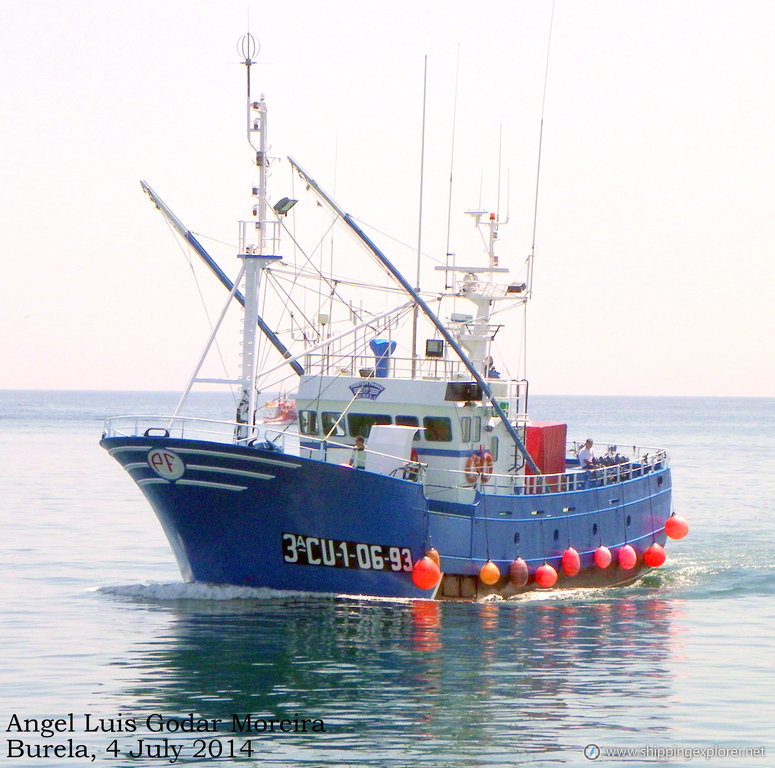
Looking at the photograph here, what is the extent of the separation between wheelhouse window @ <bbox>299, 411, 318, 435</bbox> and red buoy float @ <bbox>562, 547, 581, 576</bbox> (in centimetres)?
596

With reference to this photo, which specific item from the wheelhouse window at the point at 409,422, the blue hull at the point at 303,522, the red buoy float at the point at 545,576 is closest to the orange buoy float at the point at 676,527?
the red buoy float at the point at 545,576

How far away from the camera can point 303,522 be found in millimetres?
23109

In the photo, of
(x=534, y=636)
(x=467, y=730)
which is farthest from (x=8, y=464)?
(x=467, y=730)

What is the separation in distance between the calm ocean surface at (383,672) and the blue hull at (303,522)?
59 cm

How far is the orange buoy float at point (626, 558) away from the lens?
97.5 ft

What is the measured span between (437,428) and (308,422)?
2.92 metres

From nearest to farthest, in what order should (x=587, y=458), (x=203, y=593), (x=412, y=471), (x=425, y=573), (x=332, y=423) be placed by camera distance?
(x=425, y=573)
(x=412, y=471)
(x=203, y=593)
(x=332, y=423)
(x=587, y=458)

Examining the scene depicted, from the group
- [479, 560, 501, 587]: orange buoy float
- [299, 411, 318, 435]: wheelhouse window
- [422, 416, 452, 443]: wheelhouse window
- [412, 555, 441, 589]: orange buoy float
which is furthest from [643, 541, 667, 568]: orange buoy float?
[299, 411, 318, 435]: wheelhouse window

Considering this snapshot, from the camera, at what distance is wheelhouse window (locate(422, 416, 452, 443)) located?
26.2m

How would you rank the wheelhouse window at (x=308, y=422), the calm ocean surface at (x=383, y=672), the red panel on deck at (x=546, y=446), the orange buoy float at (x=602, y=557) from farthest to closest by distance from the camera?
1. the red panel on deck at (x=546, y=446)
2. the orange buoy float at (x=602, y=557)
3. the wheelhouse window at (x=308, y=422)
4. the calm ocean surface at (x=383, y=672)

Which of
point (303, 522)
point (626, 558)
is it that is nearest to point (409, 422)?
point (303, 522)

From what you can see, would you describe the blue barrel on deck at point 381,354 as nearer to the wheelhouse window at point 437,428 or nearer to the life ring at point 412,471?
the wheelhouse window at point 437,428

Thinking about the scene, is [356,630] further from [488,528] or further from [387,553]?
[488,528]

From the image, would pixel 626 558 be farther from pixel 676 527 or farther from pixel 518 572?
pixel 518 572
